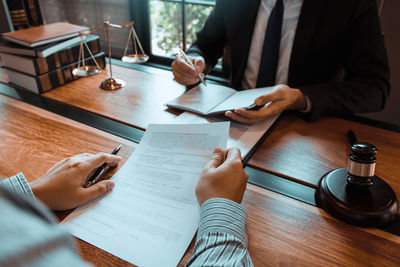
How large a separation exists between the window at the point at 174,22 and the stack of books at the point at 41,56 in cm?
101

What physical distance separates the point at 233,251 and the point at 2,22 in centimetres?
246

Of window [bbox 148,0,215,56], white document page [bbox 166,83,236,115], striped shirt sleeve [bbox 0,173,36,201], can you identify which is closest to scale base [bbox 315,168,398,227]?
white document page [bbox 166,83,236,115]

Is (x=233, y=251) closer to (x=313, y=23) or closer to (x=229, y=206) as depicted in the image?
(x=229, y=206)

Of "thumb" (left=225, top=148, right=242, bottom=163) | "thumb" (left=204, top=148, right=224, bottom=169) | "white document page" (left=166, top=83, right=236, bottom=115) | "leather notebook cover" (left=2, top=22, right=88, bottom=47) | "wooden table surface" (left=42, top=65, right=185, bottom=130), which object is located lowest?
"wooden table surface" (left=42, top=65, right=185, bottom=130)

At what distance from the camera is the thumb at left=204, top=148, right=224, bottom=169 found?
2.40 ft

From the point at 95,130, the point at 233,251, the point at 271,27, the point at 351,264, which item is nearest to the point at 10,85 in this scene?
the point at 95,130

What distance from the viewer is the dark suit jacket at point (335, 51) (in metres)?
1.14

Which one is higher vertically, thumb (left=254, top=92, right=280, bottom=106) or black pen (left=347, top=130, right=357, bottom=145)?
thumb (left=254, top=92, right=280, bottom=106)

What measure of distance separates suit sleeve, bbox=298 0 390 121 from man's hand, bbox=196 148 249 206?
1.71ft

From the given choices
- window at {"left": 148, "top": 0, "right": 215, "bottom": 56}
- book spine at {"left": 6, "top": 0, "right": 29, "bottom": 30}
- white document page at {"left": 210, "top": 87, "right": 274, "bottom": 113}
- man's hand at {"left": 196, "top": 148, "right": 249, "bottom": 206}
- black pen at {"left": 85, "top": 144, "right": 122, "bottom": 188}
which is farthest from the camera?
window at {"left": 148, "top": 0, "right": 215, "bottom": 56}

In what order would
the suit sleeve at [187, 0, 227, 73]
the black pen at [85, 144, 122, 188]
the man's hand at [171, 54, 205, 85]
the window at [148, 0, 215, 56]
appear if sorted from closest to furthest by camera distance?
1. the black pen at [85, 144, 122, 188]
2. the man's hand at [171, 54, 205, 85]
3. the suit sleeve at [187, 0, 227, 73]
4. the window at [148, 0, 215, 56]

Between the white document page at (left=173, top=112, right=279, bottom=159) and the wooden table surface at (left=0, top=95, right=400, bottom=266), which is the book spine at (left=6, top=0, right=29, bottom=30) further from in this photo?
the white document page at (left=173, top=112, right=279, bottom=159)

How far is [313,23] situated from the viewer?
4.07 feet

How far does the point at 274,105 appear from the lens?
1063 millimetres
